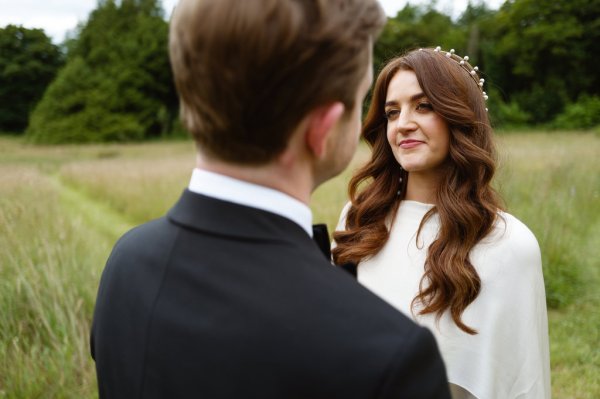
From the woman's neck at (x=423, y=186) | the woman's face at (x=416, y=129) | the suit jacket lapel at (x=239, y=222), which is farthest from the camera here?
the woman's neck at (x=423, y=186)

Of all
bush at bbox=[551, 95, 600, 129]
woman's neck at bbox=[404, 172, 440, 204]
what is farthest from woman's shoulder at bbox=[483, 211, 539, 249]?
bush at bbox=[551, 95, 600, 129]

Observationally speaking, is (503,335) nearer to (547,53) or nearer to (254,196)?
(254,196)

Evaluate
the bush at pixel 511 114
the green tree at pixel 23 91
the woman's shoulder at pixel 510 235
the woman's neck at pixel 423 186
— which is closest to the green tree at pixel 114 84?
the green tree at pixel 23 91

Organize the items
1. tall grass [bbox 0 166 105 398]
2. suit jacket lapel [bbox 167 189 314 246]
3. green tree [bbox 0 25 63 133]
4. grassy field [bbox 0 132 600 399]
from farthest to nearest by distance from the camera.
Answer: green tree [bbox 0 25 63 133] → grassy field [bbox 0 132 600 399] → tall grass [bbox 0 166 105 398] → suit jacket lapel [bbox 167 189 314 246]

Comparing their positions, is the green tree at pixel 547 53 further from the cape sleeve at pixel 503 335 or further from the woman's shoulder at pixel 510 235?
the cape sleeve at pixel 503 335

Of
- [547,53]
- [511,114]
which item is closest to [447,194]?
[511,114]

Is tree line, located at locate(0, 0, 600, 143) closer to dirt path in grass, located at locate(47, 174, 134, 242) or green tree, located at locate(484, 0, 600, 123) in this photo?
green tree, located at locate(484, 0, 600, 123)

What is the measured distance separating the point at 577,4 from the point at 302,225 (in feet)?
149

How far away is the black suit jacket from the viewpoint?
799 mm

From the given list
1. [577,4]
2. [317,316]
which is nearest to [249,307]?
[317,316]

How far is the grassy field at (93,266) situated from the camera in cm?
326

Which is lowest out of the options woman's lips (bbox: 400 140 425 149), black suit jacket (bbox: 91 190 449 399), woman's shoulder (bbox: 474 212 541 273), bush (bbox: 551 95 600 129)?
woman's shoulder (bbox: 474 212 541 273)

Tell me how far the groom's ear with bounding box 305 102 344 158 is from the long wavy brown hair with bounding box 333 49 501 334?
1.41m

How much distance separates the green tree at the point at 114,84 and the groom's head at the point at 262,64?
41.0m
